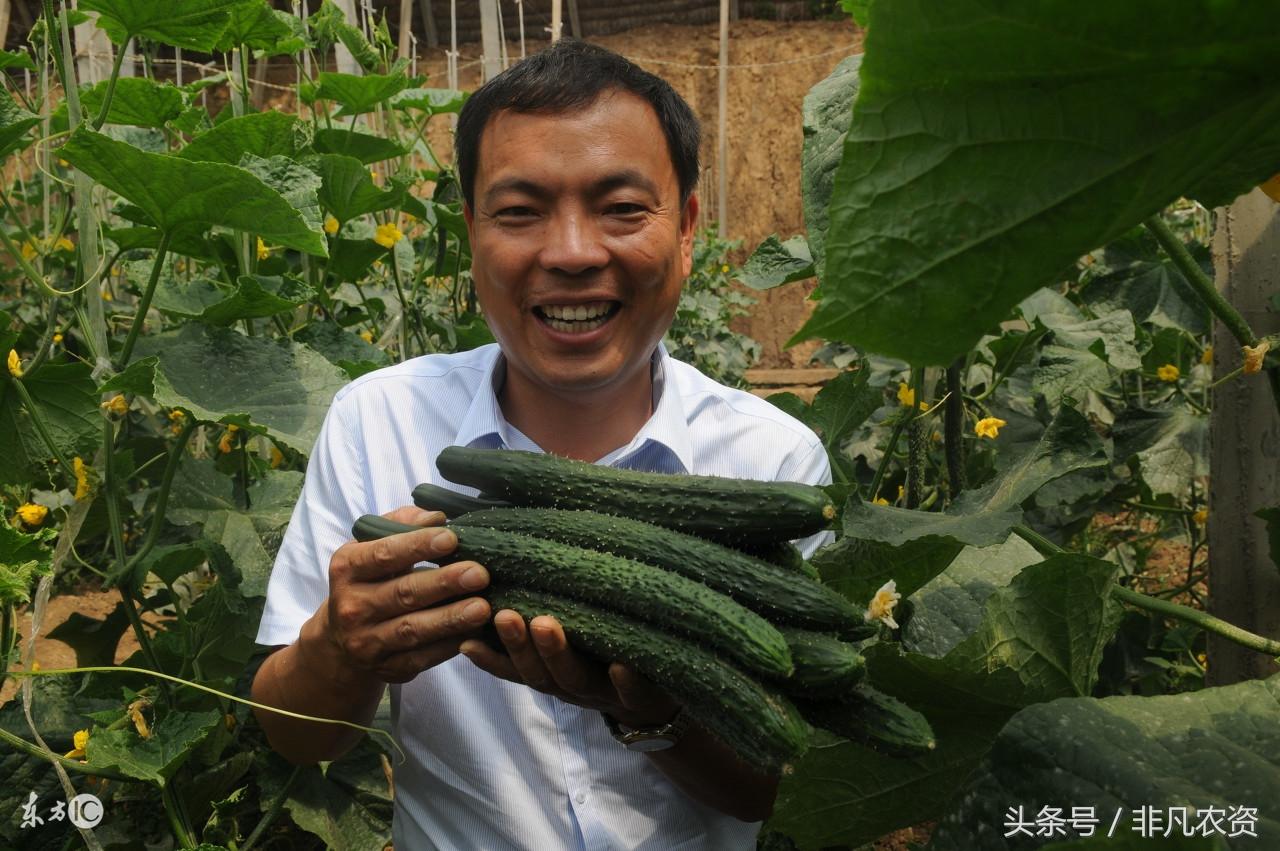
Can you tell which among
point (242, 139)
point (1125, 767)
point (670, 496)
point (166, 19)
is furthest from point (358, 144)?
point (1125, 767)

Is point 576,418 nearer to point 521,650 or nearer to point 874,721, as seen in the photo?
point 521,650

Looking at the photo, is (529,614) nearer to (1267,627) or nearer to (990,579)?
(990,579)

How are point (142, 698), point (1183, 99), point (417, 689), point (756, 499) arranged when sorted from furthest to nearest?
1. point (142, 698)
2. point (417, 689)
3. point (756, 499)
4. point (1183, 99)

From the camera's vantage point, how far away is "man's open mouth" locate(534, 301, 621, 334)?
6.18 ft

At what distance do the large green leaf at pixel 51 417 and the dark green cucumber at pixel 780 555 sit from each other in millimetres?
1407

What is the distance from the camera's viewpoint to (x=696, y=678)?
4.08 feet

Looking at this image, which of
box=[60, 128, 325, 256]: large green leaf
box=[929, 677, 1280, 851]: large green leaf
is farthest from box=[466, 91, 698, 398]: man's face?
box=[929, 677, 1280, 851]: large green leaf

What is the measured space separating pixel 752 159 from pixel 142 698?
53.4ft

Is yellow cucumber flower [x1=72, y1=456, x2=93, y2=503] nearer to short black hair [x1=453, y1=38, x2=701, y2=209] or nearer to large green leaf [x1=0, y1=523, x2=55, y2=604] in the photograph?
large green leaf [x1=0, y1=523, x2=55, y2=604]

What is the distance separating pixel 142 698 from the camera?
2189 millimetres

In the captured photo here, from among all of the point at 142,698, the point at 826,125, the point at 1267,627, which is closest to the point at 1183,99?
the point at 826,125

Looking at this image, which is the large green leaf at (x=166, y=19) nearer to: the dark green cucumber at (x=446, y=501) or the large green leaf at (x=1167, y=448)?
the dark green cucumber at (x=446, y=501)

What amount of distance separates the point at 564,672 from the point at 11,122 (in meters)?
1.48

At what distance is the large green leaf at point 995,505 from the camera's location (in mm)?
1520
